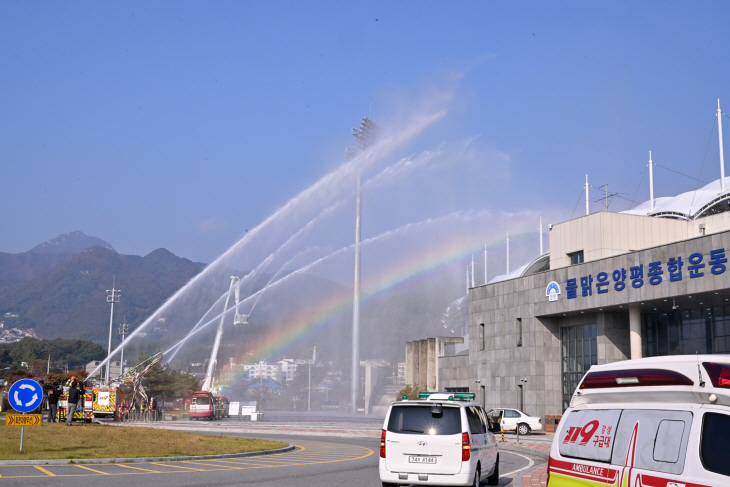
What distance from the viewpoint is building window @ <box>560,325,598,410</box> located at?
52.2 metres

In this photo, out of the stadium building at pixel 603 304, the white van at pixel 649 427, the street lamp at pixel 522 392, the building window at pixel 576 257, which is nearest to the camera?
the white van at pixel 649 427

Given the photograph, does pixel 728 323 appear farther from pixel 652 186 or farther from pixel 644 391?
pixel 644 391

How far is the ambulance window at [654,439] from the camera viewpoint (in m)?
6.24

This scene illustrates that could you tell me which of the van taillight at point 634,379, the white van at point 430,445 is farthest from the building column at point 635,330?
the van taillight at point 634,379


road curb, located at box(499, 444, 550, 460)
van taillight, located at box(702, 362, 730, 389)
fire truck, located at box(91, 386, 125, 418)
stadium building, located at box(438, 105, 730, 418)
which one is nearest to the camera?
van taillight, located at box(702, 362, 730, 389)

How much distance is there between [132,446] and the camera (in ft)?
80.6

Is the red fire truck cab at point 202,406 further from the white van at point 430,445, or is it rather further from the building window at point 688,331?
the white van at point 430,445

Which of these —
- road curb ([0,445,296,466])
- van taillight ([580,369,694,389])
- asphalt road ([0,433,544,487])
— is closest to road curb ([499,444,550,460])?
asphalt road ([0,433,544,487])

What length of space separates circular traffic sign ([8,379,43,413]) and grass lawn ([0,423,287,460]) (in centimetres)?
132

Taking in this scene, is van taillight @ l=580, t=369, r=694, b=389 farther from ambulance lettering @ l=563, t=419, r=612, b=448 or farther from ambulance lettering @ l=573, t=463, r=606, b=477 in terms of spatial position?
ambulance lettering @ l=573, t=463, r=606, b=477

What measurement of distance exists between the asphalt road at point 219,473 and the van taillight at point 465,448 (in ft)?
9.24

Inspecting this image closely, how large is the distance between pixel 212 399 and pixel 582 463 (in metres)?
63.8

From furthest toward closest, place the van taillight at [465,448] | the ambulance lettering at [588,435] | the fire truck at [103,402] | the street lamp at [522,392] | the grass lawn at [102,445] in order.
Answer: the street lamp at [522,392]
the fire truck at [103,402]
the grass lawn at [102,445]
the van taillight at [465,448]
the ambulance lettering at [588,435]

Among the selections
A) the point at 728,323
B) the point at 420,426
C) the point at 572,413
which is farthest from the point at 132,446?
the point at 728,323
